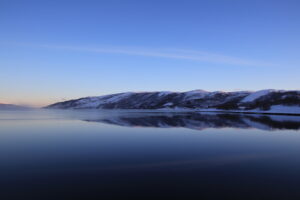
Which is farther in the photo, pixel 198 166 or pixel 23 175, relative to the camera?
pixel 198 166

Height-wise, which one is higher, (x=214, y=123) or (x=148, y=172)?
(x=148, y=172)

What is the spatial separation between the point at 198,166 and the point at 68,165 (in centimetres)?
846

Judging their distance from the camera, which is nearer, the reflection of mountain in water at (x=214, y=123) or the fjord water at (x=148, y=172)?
the fjord water at (x=148, y=172)

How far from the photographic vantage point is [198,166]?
1368cm

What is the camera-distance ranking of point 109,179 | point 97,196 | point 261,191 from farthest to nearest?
point 109,179 → point 261,191 → point 97,196

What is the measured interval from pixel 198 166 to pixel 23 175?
10.4 m

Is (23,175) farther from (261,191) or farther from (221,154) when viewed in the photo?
(221,154)

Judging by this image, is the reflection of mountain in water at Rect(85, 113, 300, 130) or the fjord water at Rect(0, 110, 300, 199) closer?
the fjord water at Rect(0, 110, 300, 199)

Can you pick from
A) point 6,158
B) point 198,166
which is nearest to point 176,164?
point 198,166

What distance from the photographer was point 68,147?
64.5ft

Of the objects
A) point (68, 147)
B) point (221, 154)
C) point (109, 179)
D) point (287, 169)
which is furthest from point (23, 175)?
point (287, 169)

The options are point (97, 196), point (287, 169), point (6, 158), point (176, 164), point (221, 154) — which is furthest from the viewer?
point (221, 154)

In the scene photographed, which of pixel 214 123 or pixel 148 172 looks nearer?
pixel 148 172

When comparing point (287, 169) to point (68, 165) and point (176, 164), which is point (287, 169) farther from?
point (68, 165)
